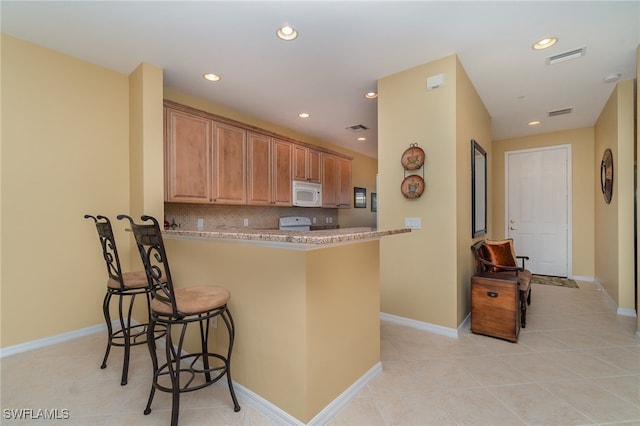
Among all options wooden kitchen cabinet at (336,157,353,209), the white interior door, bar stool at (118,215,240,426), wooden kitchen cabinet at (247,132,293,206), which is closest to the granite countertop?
bar stool at (118,215,240,426)

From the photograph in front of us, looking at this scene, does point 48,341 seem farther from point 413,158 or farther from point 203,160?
point 413,158

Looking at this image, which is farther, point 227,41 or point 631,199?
point 631,199

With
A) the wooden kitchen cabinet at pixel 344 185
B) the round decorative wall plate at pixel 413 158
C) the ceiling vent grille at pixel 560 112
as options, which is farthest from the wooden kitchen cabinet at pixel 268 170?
the ceiling vent grille at pixel 560 112

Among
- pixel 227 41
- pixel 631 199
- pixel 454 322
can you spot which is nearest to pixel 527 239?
pixel 631 199

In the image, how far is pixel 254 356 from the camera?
69.4 inches

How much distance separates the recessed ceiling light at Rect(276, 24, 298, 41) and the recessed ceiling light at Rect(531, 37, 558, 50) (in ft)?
6.97

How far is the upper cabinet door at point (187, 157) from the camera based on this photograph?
3.17 m

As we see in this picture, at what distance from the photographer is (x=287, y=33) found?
2332 millimetres

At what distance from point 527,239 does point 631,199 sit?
233 cm

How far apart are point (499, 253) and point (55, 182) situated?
459 centimetres

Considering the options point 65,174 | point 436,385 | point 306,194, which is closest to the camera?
point 436,385

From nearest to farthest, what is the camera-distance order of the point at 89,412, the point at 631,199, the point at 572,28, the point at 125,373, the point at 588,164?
the point at 89,412 < the point at 125,373 < the point at 572,28 < the point at 631,199 < the point at 588,164

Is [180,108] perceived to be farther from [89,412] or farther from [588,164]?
[588,164]

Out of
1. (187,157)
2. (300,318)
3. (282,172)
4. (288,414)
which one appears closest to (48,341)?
(187,157)
